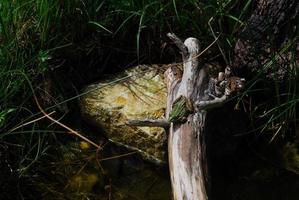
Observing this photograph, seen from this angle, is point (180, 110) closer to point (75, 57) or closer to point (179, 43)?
point (179, 43)

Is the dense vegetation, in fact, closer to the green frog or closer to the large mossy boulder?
the large mossy boulder

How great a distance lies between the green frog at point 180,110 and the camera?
256 cm

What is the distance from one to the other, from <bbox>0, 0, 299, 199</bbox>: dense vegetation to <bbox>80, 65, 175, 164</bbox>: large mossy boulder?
10 cm

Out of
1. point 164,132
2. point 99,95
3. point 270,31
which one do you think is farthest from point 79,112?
point 270,31

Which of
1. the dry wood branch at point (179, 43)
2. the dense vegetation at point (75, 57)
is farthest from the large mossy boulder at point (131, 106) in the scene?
the dry wood branch at point (179, 43)

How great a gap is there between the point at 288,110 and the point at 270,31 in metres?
0.41

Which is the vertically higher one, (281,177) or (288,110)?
(288,110)

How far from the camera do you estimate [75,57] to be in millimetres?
3018

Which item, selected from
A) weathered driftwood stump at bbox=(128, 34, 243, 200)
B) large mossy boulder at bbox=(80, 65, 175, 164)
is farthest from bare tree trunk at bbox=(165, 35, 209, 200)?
large mossy boulder at bbox=(80, 65, 175, 164)

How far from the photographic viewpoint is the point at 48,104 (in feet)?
9.56

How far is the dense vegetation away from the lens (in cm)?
279

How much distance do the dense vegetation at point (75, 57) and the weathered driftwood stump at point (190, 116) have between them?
0.17m

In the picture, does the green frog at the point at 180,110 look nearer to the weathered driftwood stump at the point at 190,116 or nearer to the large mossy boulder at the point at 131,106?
the weathered driftwood stump at the point at 190,116

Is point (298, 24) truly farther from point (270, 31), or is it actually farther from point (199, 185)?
A: point (199, 185)
